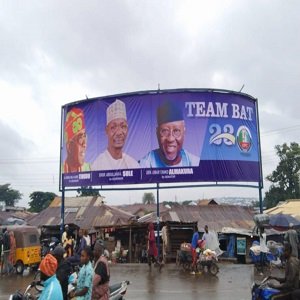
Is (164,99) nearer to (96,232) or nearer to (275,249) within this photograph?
(275,249)

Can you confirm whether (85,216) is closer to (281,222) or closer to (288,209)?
(288,209)

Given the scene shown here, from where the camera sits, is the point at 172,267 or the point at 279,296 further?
the point at 172,267

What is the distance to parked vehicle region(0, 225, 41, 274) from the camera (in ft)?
56.5

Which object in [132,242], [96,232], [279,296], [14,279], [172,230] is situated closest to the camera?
[279,296]

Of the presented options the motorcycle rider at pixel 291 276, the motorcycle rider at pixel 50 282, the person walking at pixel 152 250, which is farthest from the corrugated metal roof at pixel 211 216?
the motorcycle rider at pixel 50 282

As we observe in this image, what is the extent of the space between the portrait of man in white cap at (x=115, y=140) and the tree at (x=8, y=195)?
75787 millimetres

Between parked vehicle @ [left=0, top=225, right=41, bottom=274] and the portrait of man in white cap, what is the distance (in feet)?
12.6

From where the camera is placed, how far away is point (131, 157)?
61.1ft

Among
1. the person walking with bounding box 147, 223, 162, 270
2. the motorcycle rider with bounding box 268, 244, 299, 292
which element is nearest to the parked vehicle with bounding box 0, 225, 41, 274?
the person walking with bounding box 147, 223, 162, 270

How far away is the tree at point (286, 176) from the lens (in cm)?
5431

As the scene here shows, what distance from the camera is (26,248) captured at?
17594 millimetres

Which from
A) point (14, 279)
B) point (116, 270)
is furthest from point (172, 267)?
point (14, 279)

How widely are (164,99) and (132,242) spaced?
28.3 feet

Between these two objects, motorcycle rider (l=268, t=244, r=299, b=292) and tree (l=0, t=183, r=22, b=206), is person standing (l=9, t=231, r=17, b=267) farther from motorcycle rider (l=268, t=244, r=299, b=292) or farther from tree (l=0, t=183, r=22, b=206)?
tree (l=0, t=183, r=22, b=206)
